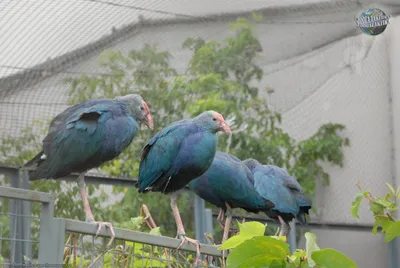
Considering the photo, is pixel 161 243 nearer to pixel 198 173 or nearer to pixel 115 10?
pixel 198 173

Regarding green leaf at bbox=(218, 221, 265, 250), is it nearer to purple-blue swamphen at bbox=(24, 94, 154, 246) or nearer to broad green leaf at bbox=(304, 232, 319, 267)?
broad green leaf at bbox=(304, 232, 319, 267)

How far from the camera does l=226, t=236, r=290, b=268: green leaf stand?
1.24 meters

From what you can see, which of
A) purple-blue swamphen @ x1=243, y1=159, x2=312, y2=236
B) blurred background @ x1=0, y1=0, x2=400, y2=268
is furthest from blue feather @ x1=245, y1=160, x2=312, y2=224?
blurred background @ x1=0, y1=0, x2=400, y2=268

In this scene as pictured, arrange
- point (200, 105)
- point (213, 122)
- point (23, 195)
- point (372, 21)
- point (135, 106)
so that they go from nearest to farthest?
point (23, 195) < point (135, 106) < point (213, 122) < point (200, 105) < point (372, 21)

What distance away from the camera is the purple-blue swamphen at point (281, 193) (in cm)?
487

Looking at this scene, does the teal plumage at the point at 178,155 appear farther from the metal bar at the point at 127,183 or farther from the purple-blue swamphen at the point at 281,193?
the metal bar at the point at 127,183

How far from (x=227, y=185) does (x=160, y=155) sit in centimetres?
79

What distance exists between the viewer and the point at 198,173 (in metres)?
3.88

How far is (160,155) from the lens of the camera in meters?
3.85

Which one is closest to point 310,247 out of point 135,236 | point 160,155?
point 135,236

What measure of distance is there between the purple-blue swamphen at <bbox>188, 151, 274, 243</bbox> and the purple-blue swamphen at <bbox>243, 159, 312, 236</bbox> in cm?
12

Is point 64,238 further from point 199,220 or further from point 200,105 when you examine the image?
point 200,105

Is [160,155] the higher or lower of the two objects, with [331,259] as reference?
higher

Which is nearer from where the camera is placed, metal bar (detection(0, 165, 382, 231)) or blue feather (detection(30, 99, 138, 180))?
blue feather (detection(30, 99, 138, 180))
